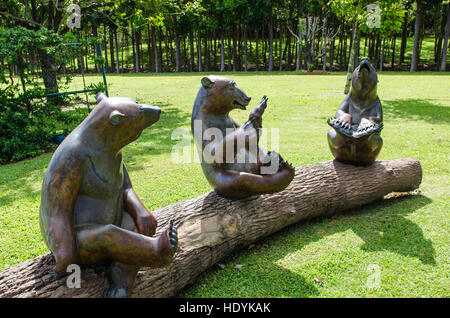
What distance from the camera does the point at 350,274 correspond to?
10.6 feet

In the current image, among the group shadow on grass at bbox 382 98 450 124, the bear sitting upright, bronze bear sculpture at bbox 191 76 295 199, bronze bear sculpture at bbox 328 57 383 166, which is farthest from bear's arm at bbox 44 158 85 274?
shadow on grass at bbox 382 98 450 124

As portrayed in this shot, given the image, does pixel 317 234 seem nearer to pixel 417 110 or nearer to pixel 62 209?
pixel 62 209

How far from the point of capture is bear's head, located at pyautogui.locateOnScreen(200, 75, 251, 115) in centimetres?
341

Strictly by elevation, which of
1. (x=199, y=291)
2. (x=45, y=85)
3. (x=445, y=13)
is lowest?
(x=199, y=291)

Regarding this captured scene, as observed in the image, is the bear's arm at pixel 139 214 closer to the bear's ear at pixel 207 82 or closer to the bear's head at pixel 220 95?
the bear's head at pixel 220 95

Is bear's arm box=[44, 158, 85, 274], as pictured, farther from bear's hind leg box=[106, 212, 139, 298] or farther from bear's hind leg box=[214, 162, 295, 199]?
bear's hind leg box=[214, 162, 295, 199]

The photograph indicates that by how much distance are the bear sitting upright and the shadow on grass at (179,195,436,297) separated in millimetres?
908

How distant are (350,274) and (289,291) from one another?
2.12 ft

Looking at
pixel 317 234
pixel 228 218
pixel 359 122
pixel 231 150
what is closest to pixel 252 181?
pixel 231 150

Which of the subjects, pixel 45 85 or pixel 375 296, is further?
pixel 45 85

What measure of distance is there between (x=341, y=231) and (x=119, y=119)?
285cm
